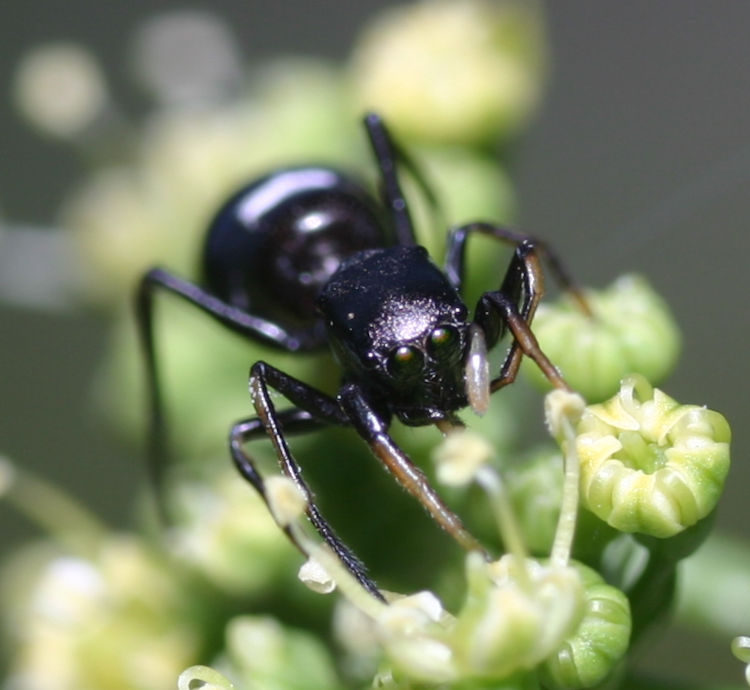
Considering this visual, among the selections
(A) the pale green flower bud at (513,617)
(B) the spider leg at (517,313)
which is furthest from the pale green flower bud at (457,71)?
(A) the pale green flower bud at (513,617)

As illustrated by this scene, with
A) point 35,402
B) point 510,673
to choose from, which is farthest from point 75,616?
point 35,402

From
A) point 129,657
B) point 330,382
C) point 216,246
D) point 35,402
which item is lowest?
point 35,402

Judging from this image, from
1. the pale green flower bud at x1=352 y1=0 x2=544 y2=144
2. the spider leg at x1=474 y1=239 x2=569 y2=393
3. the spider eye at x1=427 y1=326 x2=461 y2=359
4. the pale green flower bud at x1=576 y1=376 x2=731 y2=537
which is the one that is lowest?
the pale green flower bud at x1=576 y1=376 x2=731 y2=537

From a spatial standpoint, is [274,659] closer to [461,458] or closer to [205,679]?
[205,679]

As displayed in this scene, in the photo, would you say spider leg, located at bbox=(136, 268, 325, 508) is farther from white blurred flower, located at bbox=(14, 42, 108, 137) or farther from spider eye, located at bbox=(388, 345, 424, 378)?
white blurred flower, located at bbox=(14, 42, 108, 137)

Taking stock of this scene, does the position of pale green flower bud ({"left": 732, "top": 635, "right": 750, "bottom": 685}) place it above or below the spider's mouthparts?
below

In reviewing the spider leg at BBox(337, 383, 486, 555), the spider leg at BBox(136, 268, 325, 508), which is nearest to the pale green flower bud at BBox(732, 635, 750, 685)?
the spider leg at BBox(337, 383, 486, 555)

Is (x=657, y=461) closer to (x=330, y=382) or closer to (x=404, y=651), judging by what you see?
(x=404, y=651)
